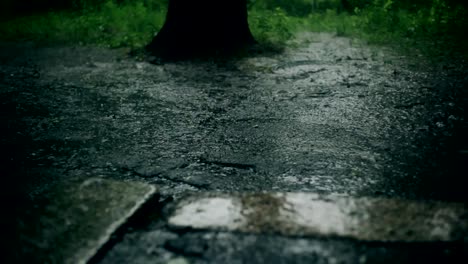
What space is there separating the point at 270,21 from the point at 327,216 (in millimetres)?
5618

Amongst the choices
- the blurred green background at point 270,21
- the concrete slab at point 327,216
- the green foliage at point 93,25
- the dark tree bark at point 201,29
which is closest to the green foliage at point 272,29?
the blurred green background at point 270,21

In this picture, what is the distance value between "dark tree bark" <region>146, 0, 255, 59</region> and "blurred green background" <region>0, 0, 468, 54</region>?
1.93 feet

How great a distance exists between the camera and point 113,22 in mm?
7574

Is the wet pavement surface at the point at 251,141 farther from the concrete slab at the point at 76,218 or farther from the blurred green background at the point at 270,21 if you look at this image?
the blurred green background at the point at 270,21

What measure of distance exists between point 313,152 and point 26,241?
171 cm

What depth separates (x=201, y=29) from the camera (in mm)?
5180

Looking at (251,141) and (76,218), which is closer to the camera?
(76,218)

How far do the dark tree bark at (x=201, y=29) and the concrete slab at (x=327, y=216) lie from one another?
355 centimetres

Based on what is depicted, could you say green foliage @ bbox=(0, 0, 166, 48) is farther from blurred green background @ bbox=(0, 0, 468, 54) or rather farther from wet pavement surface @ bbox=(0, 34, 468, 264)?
wet pavement surface @ bbox=(0, 34, 468, 264)

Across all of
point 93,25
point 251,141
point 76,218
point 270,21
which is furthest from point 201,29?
point 76,218

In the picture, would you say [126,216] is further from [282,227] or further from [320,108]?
[320,108]

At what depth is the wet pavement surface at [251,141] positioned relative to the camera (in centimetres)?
154

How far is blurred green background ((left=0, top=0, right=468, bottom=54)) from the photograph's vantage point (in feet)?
18.9

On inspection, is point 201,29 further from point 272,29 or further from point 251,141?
point 251,141
